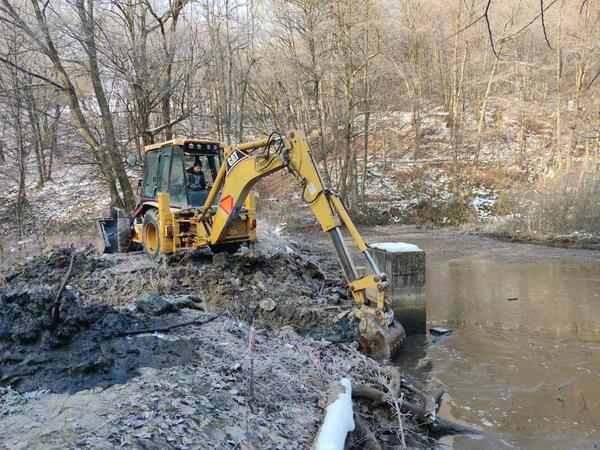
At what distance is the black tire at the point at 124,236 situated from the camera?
35.9 feet

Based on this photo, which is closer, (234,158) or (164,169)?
(234,158)

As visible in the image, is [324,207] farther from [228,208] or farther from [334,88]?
[334,88]

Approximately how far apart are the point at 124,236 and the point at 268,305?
17.1ft

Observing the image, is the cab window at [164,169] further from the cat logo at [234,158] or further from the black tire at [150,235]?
the cat logo at [234,158]

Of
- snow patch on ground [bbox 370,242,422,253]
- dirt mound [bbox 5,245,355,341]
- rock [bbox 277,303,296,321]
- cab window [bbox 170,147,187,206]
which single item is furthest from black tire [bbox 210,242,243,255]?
snow patch on ground [bbox 370,242,422,253]

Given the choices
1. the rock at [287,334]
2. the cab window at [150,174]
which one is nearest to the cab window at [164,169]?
the cab window at [150,174]

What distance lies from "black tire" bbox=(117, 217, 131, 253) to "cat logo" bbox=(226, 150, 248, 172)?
4142 millimetres

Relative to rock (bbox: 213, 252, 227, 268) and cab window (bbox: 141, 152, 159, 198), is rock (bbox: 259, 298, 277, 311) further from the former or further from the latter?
cab window (bbox: 141, 152, 159, 198)

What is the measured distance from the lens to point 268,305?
7.05 meters

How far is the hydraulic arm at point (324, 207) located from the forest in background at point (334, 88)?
6994 mm

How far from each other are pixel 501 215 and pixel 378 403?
16.9 meters

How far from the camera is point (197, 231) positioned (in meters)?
8.79

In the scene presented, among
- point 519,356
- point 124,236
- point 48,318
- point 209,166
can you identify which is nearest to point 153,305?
point 48,318

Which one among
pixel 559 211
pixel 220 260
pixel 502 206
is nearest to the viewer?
pixel 220 260
